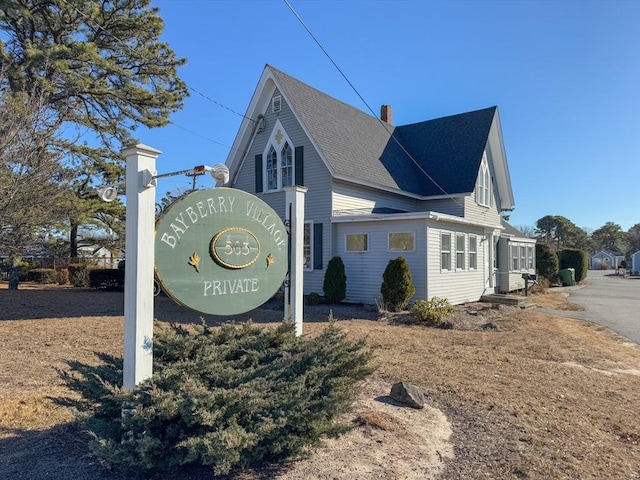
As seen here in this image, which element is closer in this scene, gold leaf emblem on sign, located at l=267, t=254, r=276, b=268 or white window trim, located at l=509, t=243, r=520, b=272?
gold leaf emblem on sign, located at l=267, t=254, r=276, b=268

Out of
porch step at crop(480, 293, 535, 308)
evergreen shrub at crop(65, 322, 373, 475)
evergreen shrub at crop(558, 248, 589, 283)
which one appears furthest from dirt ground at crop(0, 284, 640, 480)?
evergreen shrub at crop(558, 248, 589, 283)

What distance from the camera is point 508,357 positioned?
24.1 ft

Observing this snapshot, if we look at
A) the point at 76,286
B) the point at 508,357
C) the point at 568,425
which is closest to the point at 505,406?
the point at 568,425

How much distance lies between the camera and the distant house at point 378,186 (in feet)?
45.1

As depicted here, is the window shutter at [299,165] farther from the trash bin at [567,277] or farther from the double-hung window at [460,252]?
the trash bin at [567,277]

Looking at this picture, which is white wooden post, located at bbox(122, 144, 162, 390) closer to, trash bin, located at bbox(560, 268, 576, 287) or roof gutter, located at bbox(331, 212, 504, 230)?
roof gutter, located at bbox(331, 212, 504, 230)

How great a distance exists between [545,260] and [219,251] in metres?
26.8

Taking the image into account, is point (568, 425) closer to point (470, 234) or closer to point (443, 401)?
point (443, 401)

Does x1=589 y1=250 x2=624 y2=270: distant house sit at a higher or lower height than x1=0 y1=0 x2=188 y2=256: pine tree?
lower

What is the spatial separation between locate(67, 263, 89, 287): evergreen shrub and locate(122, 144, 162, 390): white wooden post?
22964 mm

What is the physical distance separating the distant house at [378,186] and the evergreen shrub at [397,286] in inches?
26.6

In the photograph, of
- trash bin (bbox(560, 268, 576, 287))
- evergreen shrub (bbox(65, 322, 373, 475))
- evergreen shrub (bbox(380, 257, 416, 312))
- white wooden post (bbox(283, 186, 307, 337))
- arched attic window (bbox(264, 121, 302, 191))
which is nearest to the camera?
evergreen shrub (bbox(65, 322, 373, 475))

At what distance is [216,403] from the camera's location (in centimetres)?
289

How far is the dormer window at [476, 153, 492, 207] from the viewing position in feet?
61.0
